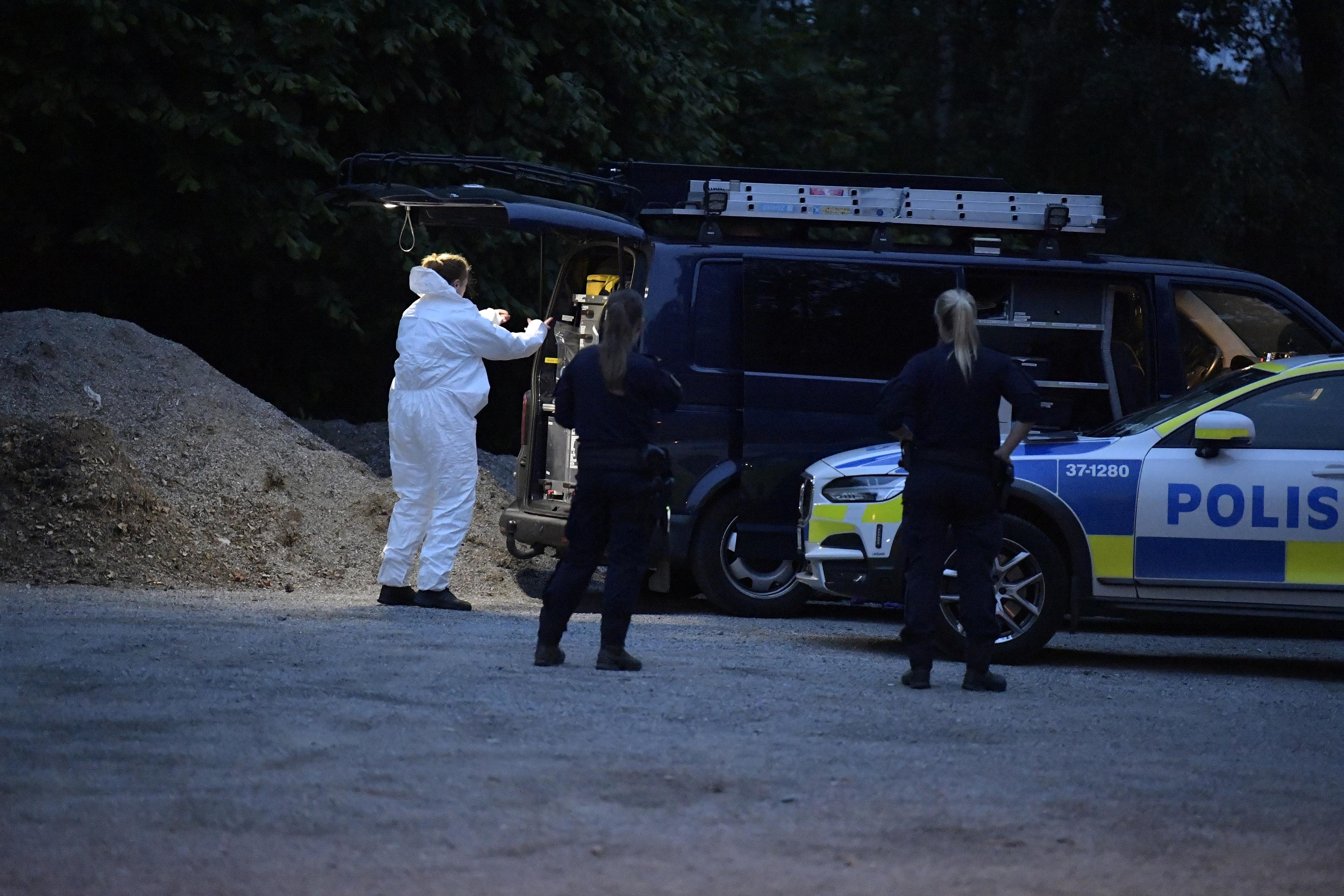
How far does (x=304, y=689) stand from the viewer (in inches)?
266

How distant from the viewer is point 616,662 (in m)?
7.60

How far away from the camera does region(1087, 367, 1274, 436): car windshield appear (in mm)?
8844

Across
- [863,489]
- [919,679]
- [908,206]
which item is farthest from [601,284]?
[919,679]

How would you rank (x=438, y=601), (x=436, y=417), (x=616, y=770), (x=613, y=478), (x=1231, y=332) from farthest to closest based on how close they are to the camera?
(x=1231, y=332), (x=438, y=601), (x=436, y=417), (x=613, y=478), (x=616, y=770)

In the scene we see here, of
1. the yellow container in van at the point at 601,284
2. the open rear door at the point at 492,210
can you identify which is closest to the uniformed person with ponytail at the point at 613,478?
the open rear door at the point at 492,210

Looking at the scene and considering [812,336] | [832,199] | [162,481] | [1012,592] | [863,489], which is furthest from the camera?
[162,481]

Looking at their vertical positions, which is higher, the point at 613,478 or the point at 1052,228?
the point at 1052,228

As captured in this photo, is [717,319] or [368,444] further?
[368,444]

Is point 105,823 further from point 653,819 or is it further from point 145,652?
point 145,652

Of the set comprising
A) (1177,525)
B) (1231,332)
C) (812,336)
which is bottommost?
→ (1177,525)

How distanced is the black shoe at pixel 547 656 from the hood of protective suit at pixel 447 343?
243 centimetres

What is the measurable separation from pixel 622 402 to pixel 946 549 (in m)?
1.57

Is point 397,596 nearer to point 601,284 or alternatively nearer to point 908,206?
point 601,284

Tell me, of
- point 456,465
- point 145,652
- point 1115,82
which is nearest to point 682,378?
point 456,465
